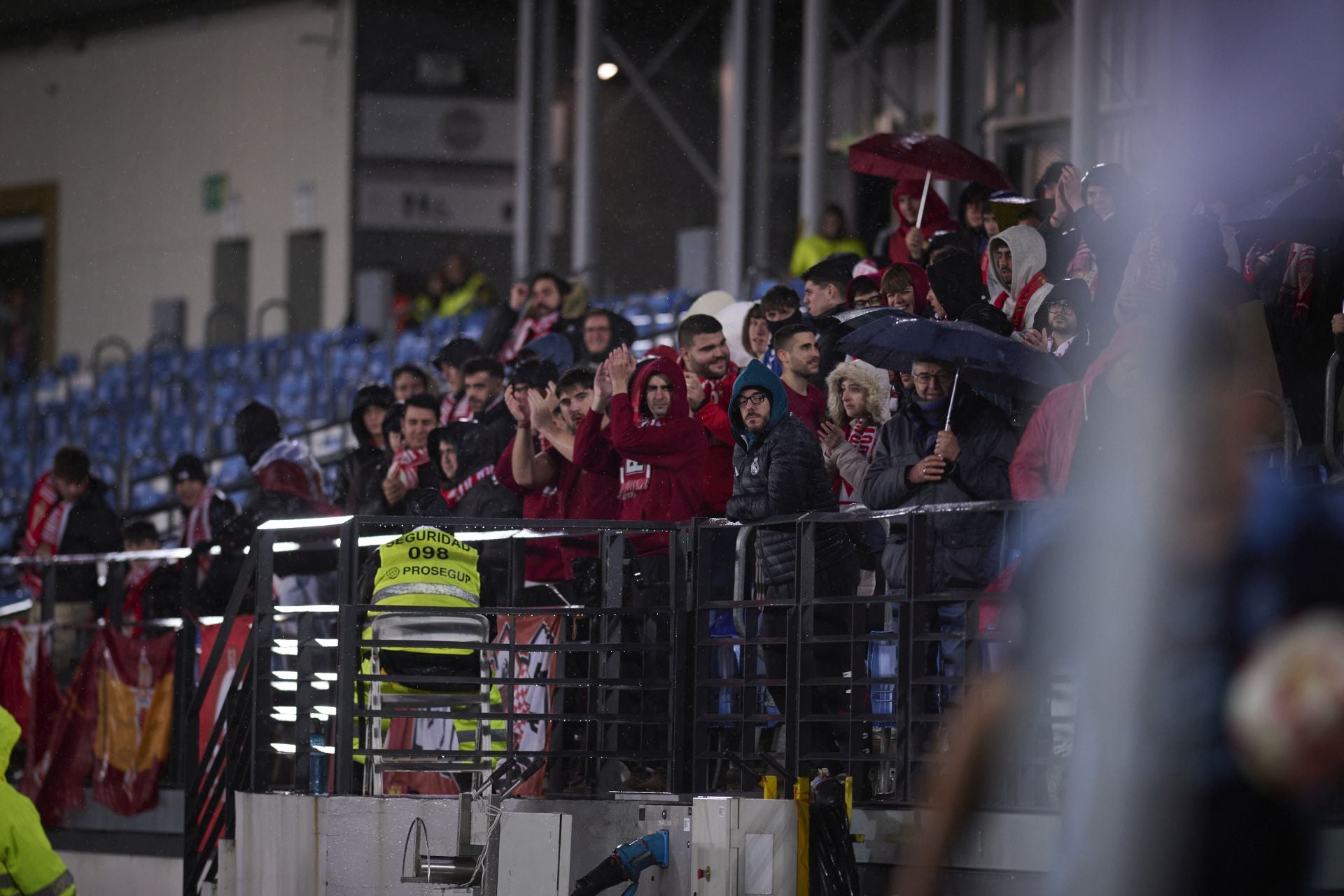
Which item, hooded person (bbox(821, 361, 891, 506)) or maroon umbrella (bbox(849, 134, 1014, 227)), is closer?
hooded person (bbox(821, 361, 891, 506))

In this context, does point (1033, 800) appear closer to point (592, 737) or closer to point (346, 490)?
point (592, 737)

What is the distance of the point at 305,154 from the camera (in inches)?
1286

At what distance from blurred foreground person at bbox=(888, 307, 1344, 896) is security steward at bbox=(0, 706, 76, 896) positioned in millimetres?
5146

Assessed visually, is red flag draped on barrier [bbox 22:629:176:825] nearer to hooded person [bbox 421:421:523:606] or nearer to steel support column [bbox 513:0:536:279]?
hooded person [bbox 421:421:523:606]

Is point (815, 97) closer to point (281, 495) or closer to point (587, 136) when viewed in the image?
point (587, 136)

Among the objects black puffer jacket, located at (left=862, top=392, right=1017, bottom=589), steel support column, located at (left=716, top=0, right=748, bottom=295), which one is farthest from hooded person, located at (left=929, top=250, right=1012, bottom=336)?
steel support column, located at (left=716, top=0, right=748, bottom=295)

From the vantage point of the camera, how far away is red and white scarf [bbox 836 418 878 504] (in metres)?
10.0

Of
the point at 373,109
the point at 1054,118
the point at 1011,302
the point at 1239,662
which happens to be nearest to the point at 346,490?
the point at 1011,302

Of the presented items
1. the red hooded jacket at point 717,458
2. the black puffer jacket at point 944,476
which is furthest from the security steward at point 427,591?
the black puffer jacket at point 944,476

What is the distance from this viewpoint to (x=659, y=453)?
33.4 ft

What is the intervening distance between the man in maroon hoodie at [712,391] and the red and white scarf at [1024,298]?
1.40 metres

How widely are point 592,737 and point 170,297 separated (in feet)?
83.6

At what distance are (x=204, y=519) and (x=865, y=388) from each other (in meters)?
5.38

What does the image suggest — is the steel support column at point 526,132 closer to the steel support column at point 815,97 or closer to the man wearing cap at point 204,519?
the steel support column at point 815,97
